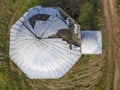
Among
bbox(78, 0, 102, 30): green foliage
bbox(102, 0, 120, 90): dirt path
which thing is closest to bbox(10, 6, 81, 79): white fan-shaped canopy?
bbox(78, 0, 102, 30): green foliage

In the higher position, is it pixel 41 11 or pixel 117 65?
pixel 41 11

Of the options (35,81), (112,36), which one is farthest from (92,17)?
(35,81)

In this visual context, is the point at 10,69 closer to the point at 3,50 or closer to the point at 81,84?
the point at 3,50

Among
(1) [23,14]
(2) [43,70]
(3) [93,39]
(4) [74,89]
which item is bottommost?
(4) [74,89]

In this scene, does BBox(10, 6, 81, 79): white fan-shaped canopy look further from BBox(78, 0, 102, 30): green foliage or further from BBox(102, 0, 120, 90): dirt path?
BBox(102, 0, 120, 90): dirt path

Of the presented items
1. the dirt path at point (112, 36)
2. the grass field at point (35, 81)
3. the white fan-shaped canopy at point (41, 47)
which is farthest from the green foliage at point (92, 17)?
the white fan-shaped canopy at point (41, 47)

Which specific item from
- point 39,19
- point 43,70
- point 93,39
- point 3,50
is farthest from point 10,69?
point 93,39

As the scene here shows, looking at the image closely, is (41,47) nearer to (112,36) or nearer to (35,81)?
(35,81)
